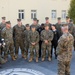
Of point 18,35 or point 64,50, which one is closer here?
point 64,50

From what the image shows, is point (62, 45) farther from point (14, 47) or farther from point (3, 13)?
point (3, 13)

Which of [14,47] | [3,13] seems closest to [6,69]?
[14,47]

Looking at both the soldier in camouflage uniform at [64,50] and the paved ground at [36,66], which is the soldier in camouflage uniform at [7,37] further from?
the soldier in camouflage uniform at [64,50]

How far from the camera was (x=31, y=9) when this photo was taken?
2619 cm

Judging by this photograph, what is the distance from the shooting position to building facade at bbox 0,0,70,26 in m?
25.1

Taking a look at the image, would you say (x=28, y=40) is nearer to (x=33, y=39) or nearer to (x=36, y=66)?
(x=33, y=39)

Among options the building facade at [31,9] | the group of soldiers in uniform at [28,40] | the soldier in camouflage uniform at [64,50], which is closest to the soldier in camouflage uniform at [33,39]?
the group of soldiers in uniform at [28,40]

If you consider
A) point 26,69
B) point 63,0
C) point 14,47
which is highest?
point 63,0

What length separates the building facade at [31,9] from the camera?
25.1m

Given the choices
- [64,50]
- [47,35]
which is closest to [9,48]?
[47,35]

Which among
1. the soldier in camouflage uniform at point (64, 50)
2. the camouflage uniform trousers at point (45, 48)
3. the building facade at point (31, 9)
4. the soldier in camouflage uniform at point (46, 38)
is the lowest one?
the soldier in camouflage uniform at point (64, 50)

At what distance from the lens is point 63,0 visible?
27594mm

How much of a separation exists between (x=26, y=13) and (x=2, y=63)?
16380 mm

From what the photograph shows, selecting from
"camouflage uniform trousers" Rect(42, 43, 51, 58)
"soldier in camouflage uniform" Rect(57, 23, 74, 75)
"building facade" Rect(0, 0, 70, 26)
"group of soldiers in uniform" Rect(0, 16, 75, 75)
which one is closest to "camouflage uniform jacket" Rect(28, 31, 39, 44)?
"group of soldiers in uniform" Rect(0, 16, 75, 75)
